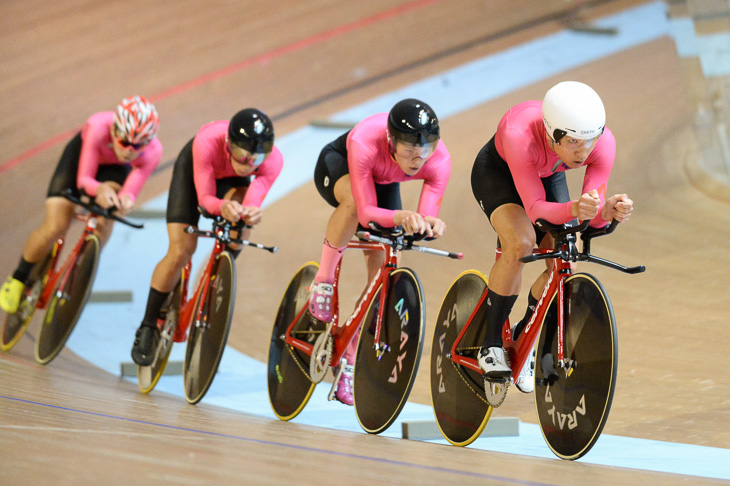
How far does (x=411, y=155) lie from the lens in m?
2.98

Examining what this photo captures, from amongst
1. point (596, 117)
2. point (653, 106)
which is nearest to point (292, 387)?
point (596, 117)

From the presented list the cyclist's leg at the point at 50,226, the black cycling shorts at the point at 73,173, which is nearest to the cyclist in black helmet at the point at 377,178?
the black cycling shorts at the point at 73,173

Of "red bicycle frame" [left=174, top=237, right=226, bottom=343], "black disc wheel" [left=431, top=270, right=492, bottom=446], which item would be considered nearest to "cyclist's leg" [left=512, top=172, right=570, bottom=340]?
"black disc wheel" [left=431, top=270, right=492, bottom=446]

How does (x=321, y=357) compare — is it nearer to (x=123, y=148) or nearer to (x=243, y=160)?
(x=243, y=160)

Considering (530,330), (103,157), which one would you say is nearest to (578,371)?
(530,330)

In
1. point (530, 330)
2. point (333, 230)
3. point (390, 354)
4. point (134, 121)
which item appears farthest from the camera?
point (134, 121)

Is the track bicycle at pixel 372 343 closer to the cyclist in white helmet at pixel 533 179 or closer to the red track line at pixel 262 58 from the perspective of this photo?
the cyclist in white helmet at pixel 533 179

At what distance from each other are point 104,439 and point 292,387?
156 cm

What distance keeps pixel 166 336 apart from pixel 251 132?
1080 millimetres

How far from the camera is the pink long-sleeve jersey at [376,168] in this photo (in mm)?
3113

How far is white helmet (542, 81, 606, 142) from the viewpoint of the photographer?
247cm

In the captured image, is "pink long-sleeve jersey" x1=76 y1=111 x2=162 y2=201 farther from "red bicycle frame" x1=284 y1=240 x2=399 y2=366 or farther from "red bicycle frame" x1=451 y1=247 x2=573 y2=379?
"red bicycle frame" x1=451 y1=247 x2=573 y2=379

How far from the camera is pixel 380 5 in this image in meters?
11.0

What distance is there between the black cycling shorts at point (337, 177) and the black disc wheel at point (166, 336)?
0.95 metres
